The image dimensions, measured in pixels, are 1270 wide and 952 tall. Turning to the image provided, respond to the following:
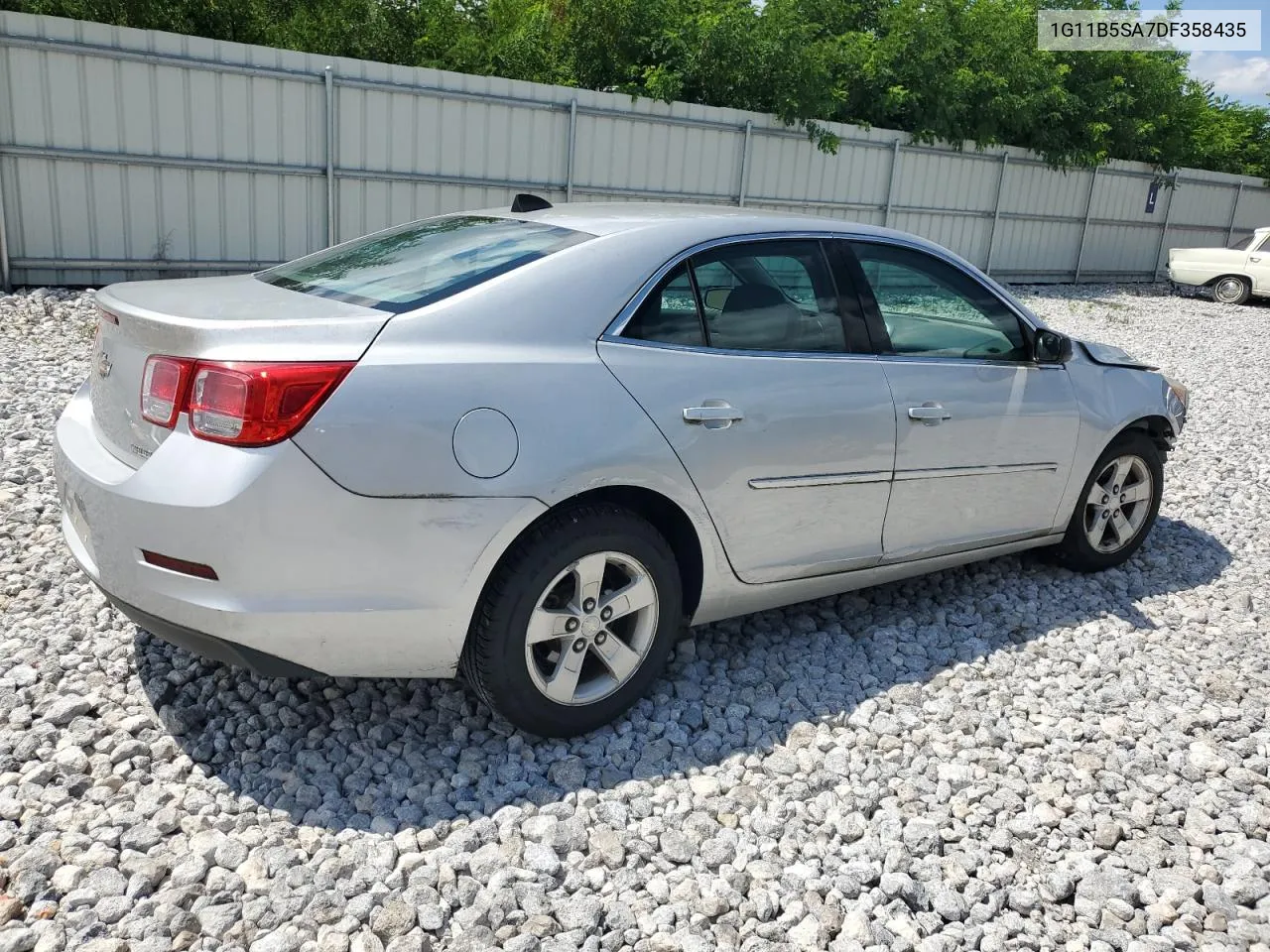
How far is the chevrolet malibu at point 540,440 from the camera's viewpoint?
2740 millimetres

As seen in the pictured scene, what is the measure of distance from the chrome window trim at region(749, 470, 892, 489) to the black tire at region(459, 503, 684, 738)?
40 centimetres

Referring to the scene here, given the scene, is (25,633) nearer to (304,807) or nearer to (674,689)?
(304,807)

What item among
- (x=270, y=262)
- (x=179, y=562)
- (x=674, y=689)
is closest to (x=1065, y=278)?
(x=270, y=262)

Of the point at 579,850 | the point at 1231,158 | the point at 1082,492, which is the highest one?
the point at 1231,158

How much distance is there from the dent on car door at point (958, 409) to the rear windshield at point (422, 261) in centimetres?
124

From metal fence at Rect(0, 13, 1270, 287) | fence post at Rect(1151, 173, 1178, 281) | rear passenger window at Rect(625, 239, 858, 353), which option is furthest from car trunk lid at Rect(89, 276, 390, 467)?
fence post at Rect(1151, 173, 1178, 281)

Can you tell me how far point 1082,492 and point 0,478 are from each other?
4.90 m

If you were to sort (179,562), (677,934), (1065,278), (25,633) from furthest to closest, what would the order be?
(1065,278) → (25,633) → (179,562) → (677,934)

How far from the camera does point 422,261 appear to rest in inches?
136

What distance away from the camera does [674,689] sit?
12.1 ft

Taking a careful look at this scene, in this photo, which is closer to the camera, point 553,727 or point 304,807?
point 304,807

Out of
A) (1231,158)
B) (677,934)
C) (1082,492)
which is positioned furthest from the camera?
(1231,158)

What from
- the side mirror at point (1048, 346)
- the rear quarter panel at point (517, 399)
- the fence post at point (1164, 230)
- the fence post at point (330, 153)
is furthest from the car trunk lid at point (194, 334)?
the fence post at point (1164, 230)

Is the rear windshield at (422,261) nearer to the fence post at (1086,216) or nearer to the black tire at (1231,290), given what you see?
the fence post at (1086,216)
